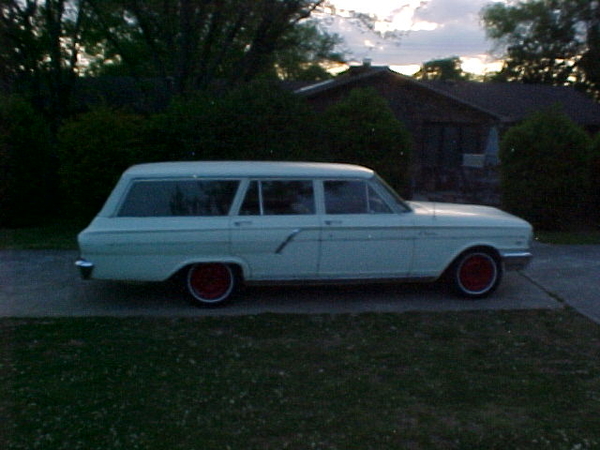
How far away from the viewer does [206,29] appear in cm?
1959

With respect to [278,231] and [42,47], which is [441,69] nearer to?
[42,47]

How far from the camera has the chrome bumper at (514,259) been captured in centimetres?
852

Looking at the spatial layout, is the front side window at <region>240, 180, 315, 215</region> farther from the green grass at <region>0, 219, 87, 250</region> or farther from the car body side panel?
the green grass at <region>0, 219, 87, 250</region>

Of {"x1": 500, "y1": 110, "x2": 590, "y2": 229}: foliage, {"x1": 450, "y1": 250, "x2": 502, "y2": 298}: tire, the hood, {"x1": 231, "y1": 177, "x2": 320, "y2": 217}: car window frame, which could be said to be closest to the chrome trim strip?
{"x1": 231, "y1": 177, "x2": 320, "y2": 217}: car window frame

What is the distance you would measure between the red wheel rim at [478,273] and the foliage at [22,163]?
344 inches

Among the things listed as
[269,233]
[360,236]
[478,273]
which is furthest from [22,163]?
[478,273]

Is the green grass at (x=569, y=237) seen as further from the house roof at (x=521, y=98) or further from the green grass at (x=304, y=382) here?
the house roof at (x=521, y=98)

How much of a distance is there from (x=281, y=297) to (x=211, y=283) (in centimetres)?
90

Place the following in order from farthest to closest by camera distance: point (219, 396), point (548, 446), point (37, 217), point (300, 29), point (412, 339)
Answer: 1. point (300, 29)
2. point (37, 217)
3. point (412, 339)
4. point (219, 396)
5. point (548, 446)

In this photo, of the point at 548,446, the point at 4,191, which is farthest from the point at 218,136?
the point at 548,446

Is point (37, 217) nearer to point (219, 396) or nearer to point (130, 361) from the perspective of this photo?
point (130, 361)

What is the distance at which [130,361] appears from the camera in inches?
251

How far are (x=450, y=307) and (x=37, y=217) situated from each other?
9.67 meters

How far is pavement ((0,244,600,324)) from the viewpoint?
26.7ft
